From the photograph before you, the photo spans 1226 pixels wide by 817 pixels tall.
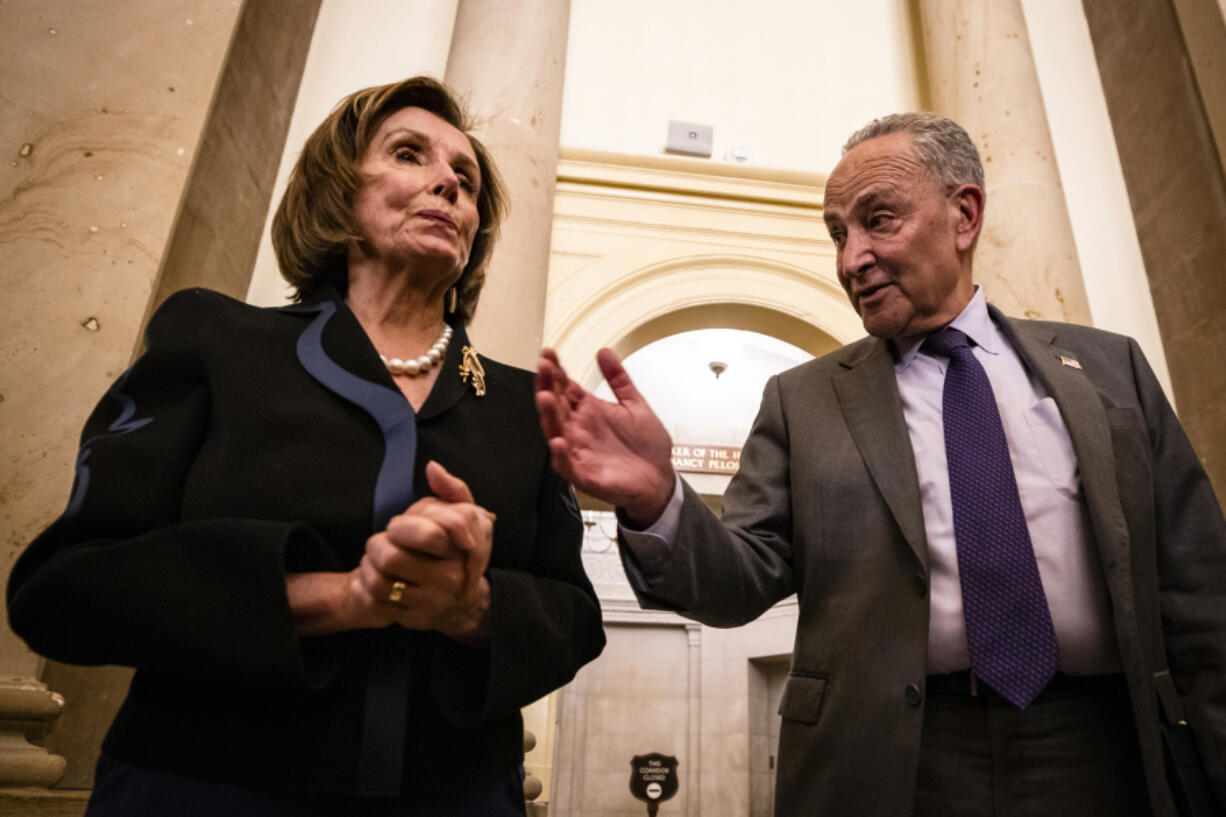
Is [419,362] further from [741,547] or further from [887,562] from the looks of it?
[887,562]

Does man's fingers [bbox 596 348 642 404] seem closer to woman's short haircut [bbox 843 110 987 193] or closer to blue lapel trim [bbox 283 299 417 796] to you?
blue lapel trim [bbox 283 299 417 796]

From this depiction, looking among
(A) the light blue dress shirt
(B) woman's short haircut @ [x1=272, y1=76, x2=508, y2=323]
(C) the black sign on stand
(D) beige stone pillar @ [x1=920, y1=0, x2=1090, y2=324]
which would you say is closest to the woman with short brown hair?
(B) woman's short haircut @ [x1=272, y1=76, x2=508, y2=323]

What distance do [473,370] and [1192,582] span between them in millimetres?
1364

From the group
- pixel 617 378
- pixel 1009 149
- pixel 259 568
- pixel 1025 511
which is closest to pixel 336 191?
pixel 617 378

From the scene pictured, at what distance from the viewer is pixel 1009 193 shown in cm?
348

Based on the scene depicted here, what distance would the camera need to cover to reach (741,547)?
1.48 m

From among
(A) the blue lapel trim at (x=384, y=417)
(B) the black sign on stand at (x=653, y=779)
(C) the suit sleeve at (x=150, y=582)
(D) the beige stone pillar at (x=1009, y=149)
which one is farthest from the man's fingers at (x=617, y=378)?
(B) the black sign on stand at (x=653, y=779)

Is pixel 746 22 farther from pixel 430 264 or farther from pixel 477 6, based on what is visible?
pixel 430 264

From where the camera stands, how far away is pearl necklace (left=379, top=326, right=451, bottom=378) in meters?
1.23

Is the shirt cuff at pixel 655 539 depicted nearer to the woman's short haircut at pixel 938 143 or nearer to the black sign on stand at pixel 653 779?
the woman's short haircut at pixel 938 143

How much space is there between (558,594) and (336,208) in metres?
0.75

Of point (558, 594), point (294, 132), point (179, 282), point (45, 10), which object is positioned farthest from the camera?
point (294, 132)

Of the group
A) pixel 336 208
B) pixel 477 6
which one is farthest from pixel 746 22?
pixel 336 208

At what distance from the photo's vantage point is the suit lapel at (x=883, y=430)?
147 centimetres
